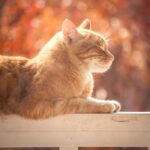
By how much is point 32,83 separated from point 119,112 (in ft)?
1.33

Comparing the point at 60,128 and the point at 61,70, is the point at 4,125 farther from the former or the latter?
the point at 61,70

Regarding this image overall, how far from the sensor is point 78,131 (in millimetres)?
1408

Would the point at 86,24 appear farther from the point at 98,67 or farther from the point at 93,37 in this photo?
the point at 98,67

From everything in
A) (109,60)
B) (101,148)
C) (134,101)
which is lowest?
(101,148)

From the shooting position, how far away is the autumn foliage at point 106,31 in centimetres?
155

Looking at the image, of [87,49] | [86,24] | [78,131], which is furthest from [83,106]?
[86,24]

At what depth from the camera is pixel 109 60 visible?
4.79ft

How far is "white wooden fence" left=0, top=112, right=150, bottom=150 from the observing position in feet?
4.58

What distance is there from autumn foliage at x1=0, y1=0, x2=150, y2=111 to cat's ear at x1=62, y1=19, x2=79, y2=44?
13cm

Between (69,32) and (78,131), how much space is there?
0.44m

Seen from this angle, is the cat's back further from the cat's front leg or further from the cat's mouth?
the cat's mouth

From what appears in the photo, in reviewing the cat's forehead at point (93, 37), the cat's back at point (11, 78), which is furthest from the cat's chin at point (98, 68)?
the cat's back at point (11, 78)

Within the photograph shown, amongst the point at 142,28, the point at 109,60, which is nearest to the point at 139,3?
the point at 142,28

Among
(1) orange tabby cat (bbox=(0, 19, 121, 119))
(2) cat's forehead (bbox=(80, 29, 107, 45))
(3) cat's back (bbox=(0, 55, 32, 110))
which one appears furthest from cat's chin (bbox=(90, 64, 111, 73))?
(3) cat's back (bbox=(0, 55, 32, 110))
